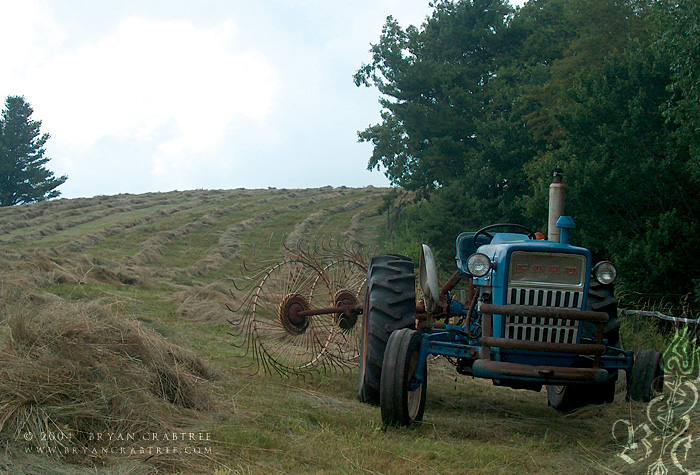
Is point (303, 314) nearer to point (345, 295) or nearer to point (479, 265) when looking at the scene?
point (345, 295)

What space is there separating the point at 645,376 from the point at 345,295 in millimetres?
3762

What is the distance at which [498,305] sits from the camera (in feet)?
17.6

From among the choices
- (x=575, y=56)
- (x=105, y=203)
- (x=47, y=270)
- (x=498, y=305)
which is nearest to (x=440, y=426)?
(x=498, y=305)

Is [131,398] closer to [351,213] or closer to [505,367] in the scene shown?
[505,367]

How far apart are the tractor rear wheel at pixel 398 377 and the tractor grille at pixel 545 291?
0.85 metres

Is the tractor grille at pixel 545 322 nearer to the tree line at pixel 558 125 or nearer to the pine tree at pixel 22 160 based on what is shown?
the tree line at pixel 558 125

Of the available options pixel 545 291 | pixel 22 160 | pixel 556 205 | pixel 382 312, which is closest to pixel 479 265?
pixel 545 291

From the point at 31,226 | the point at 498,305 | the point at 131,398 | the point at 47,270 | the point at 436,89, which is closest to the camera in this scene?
the point at 131,398

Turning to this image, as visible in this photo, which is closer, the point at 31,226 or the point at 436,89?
the point at 31,226

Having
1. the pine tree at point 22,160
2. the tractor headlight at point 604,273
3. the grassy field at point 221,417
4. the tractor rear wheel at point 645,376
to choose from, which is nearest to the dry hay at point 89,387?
the grassy field at point 221,417

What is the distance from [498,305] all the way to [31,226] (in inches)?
868

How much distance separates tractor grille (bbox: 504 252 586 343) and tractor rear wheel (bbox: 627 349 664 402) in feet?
2.01

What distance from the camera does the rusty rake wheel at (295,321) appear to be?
796 cm

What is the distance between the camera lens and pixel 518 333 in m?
5.48
